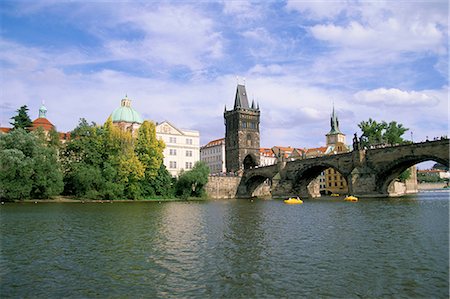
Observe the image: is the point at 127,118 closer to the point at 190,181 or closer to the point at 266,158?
the point at 190,181

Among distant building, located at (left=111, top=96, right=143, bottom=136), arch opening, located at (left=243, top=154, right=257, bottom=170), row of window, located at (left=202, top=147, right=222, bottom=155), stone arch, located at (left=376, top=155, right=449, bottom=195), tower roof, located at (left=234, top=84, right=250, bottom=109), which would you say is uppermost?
tower roof, located at (left=234, top=84, right=250, bottom=109)

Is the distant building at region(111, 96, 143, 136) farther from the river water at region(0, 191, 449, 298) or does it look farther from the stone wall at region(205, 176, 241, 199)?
the river water at region(0, 191, 449, 298)

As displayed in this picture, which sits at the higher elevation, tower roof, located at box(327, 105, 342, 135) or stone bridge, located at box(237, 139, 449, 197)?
tower roof, located at box(327, 105, 342, 135)

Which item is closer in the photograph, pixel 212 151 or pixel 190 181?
pixel 190 181

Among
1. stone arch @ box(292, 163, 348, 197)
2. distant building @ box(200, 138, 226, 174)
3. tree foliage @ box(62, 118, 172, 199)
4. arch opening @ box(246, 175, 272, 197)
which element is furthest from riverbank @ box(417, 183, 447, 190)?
tree foliage @ box(62, 118, 172, 199)

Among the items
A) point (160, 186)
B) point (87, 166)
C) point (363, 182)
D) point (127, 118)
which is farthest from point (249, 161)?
point (87, 166)

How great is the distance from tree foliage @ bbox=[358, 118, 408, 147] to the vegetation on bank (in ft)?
122

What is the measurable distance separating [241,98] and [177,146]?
125 feet

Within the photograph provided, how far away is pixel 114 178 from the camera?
64.3 metres

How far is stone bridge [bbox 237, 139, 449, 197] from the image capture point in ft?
184

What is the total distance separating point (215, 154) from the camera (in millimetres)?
135000

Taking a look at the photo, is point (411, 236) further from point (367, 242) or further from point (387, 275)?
point (387, 275)

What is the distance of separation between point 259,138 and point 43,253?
10740cm

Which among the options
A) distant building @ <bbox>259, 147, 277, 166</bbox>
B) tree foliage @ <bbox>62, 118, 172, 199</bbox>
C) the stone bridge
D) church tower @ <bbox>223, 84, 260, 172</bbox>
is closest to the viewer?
the stone bridge
